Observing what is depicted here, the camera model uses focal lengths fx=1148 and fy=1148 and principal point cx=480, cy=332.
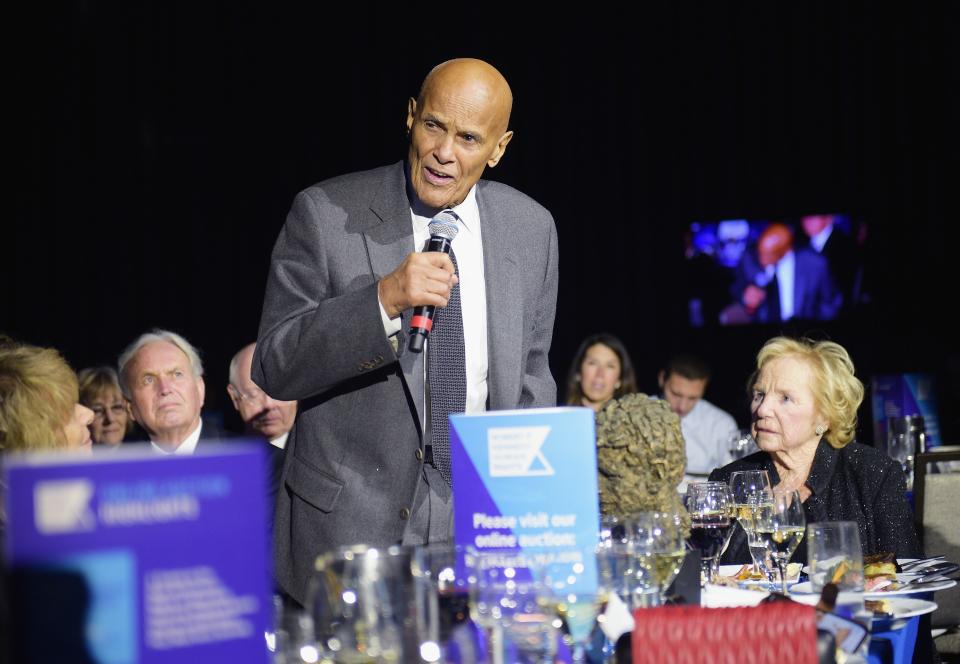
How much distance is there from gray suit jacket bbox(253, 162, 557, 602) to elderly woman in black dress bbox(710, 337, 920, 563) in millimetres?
1066

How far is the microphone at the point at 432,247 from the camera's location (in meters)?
1.81

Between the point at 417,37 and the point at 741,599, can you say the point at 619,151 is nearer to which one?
the point at 417,37

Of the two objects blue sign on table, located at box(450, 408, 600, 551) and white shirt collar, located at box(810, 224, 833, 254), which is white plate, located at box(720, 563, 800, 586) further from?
white shirt collar, located at box(810, 224, 833, 254)

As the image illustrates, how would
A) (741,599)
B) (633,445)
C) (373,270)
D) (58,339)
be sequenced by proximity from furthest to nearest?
(58,339) < (373,270) < (741,599) < (633,445)

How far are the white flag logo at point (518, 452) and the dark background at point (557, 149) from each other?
7265mm

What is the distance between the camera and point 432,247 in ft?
6.48

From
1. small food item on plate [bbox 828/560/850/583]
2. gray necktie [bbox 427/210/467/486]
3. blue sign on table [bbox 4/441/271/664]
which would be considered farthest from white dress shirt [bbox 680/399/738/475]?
blue sign on table [bbox 4/441/271/664]

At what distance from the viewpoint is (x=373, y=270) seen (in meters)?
2.11

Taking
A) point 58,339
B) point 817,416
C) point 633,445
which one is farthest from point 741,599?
point 58,339

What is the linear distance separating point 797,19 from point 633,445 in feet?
26.8

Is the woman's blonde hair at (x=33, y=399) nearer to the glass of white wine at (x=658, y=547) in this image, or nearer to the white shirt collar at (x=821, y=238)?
the glass of white wine at (x=658, y=547)

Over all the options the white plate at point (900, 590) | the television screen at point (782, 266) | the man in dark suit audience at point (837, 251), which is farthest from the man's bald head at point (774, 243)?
the white plate at point (900, 590)

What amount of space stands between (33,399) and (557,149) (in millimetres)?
7174

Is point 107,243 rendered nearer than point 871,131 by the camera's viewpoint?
Yes
